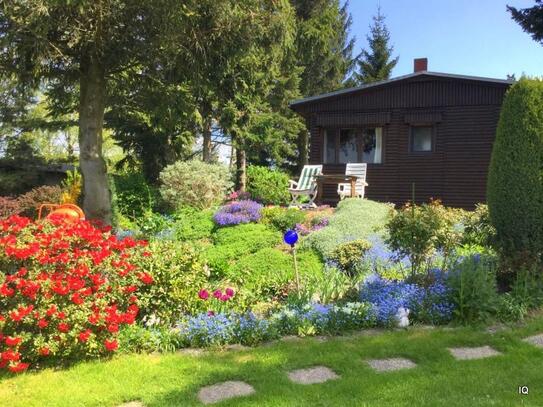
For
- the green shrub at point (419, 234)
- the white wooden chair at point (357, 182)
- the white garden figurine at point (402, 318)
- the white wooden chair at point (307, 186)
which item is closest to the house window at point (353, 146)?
the white wooden chair at point (357, 182)

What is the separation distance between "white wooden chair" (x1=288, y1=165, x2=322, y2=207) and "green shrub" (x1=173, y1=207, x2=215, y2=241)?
3186 mm

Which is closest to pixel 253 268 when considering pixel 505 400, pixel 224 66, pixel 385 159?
pixel 505 400

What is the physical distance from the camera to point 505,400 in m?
3.08

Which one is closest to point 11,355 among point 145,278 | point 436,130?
point 145,278

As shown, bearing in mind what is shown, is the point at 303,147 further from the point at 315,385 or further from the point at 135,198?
the point at 315,385

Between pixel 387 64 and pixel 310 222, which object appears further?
pixel 387 64

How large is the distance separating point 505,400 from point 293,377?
4.43 ft

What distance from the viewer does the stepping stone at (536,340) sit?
411 centimetres

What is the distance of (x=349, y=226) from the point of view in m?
8.55

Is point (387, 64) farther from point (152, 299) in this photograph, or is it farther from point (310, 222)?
point (152, 299)

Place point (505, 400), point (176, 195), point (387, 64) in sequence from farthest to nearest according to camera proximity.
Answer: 1. point (387, 64)
2. point (176, 195)
3. point (505, 400)

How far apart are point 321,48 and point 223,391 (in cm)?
1542

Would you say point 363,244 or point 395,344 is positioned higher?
point 363,244

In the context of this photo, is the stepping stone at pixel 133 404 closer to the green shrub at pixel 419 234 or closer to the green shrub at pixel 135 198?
the green shrub at pixel 419 234
